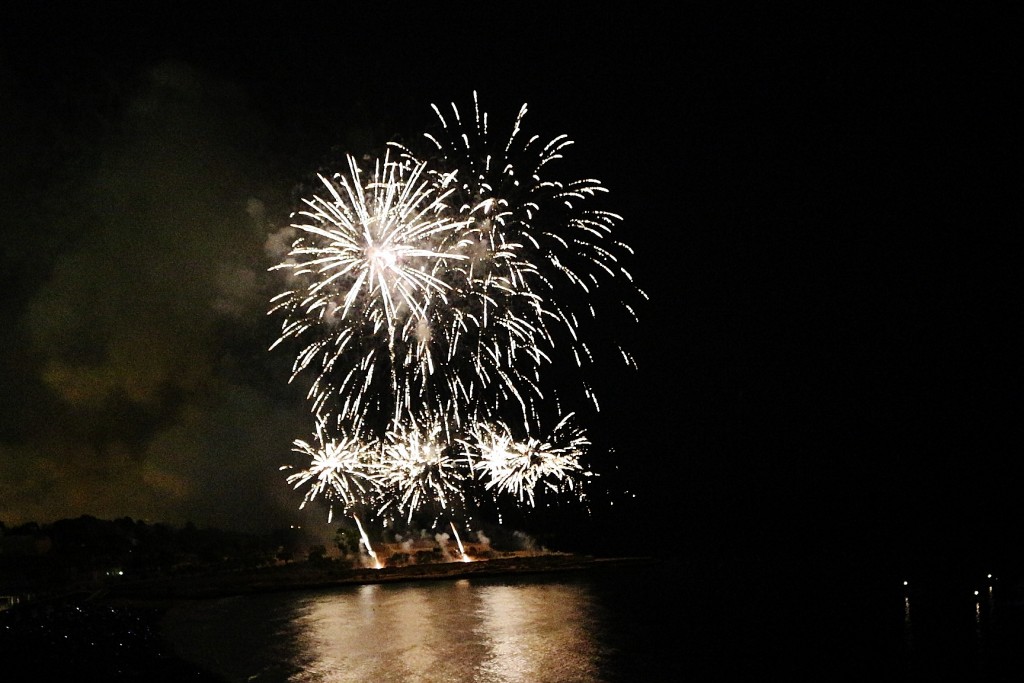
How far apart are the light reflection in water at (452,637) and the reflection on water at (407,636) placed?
31 mm

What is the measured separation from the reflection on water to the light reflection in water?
0.10 ft

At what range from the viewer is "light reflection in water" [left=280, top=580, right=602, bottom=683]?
17438mm

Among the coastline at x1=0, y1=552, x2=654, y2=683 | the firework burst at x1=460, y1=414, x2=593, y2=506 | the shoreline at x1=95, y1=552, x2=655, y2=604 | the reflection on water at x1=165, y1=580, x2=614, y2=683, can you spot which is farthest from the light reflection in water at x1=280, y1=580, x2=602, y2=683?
the shoreline at x1=95, y1=552, x2=655, y2=604

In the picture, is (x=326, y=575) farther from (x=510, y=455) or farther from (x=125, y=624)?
(x=125, y=624)

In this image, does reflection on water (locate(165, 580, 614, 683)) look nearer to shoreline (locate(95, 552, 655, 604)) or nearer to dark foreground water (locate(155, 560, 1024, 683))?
dark foreground water (locate(155, 560, 1024, 683))

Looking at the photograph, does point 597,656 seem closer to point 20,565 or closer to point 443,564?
point 443,564

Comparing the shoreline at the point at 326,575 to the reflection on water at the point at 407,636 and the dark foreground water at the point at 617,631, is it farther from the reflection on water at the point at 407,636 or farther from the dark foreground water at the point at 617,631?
the reflection on water at the point at 407,636

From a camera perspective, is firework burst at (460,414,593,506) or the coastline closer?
the coastline

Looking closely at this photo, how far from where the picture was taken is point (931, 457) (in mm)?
53500

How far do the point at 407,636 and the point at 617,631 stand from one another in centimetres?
560

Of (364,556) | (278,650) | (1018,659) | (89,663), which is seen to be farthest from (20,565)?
(1018,659)

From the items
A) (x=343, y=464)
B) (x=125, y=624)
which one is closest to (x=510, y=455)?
(x=343, y=464)

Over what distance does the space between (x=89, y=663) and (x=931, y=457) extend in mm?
50688

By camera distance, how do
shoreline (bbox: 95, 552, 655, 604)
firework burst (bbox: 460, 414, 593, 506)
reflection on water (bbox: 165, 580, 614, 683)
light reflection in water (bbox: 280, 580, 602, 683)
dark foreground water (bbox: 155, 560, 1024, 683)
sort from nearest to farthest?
light reflection in water (bbox: 280, 580, 602, 683) → dark foreground water (bbox: 155, 560, 1024, 683) → reflection on water (bbox: 165, 580, 614, 683) → firework burst (bbox: 460, 414, 593, 506) → shoreline (bbox: 95, 552, 655, 604)
